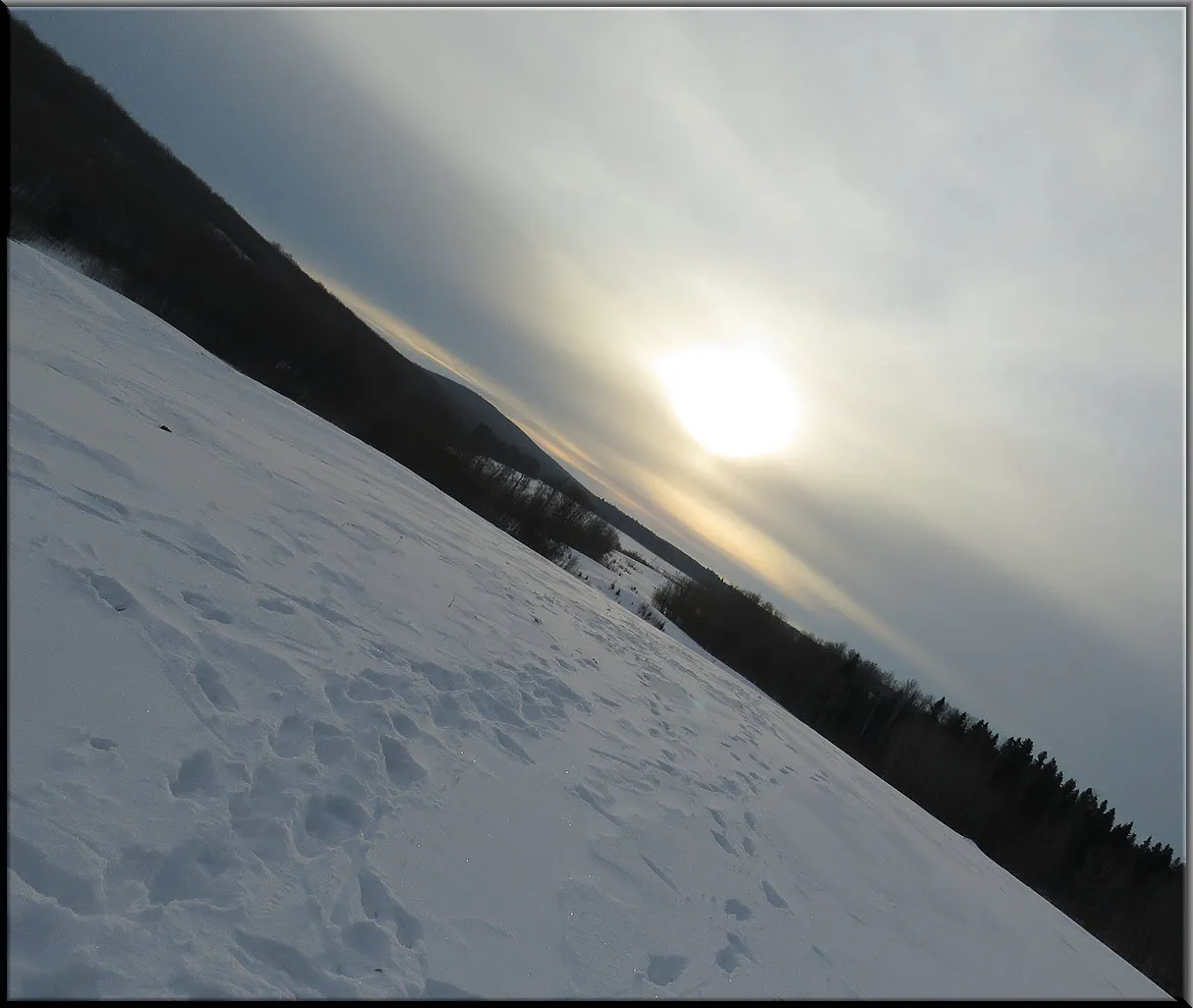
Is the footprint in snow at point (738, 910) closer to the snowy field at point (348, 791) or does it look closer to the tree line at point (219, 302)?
the snowy field at point (348, 791)

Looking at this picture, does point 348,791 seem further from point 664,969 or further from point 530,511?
point 530,511

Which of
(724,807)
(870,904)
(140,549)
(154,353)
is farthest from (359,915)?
Result: (154,353)

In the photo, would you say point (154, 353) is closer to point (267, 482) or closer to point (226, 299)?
point (267, 482)

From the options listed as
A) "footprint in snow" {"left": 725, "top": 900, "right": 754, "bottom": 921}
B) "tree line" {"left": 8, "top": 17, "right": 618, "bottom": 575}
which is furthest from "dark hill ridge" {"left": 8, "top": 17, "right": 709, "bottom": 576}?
"footprint in snow" {"left": 725, "top": 900, "right": 754, "bottom": 921}

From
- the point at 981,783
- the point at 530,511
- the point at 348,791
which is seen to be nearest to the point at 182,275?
the point at 530,511

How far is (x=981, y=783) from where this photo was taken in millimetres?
39812

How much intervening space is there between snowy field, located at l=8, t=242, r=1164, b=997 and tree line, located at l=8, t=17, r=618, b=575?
23886 mm

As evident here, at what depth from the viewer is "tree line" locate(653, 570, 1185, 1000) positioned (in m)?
34.2

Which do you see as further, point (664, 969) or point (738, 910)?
point (738, 910)

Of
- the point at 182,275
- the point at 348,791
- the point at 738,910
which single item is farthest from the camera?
the point at 182,275

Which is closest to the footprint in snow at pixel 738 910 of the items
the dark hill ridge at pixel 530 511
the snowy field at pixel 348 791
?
the snowy field at pixel 348 791

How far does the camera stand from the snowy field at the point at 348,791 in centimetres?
264

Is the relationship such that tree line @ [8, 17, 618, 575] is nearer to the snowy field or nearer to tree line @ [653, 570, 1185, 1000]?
tree line @ [653, 570, 1185, 1000]

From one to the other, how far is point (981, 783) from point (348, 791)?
46.6 m
